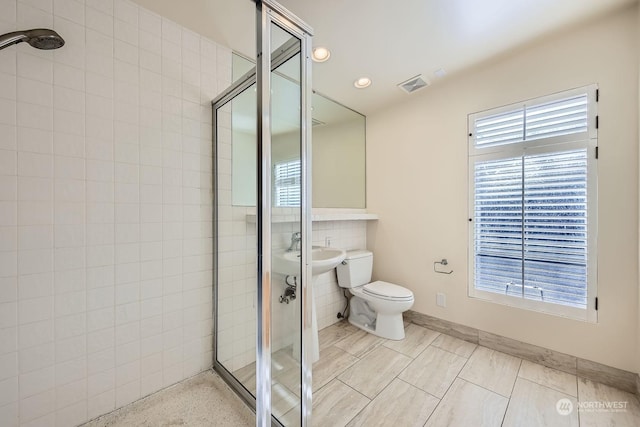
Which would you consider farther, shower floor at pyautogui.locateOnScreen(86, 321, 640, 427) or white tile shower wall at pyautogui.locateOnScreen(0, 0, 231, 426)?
shower floor at pyautogui.locateOnScreen(86, 321, 640, 427)

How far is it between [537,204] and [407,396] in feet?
5.35

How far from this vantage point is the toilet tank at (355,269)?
241 cm

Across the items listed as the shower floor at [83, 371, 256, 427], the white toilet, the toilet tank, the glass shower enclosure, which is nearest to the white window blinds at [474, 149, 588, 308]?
the white toilet

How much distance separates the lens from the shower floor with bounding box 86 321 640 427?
52.4 inches

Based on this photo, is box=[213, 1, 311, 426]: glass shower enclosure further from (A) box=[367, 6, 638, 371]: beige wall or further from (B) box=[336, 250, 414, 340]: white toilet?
(A) box=[367, 6, 638, 371]: beige wall

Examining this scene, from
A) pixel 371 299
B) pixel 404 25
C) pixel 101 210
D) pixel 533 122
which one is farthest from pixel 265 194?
pixel 533 122

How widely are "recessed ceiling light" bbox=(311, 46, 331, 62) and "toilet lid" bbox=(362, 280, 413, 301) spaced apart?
197 cm

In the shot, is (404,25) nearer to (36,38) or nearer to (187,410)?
(36,38)

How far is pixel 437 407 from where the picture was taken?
4.73 ft

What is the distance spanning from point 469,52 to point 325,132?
51.3 inches

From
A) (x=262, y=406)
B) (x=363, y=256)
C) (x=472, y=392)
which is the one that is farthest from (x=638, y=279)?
(x=262, y=406)

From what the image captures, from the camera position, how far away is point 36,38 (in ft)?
3.45

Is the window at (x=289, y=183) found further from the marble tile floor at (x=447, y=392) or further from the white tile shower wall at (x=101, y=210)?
the white tile shower wall at (x=101, y=210)

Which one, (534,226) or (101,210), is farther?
(534,226)
